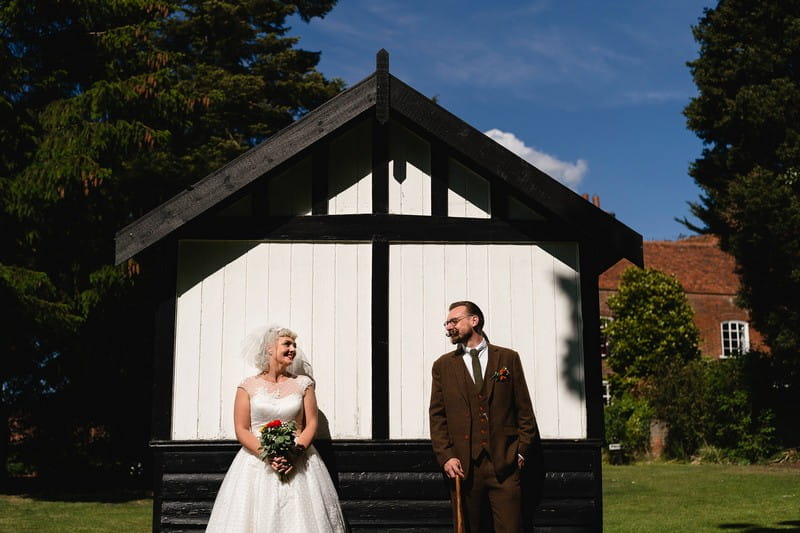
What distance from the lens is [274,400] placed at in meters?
6.13

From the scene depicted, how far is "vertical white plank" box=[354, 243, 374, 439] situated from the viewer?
6516 millimetres

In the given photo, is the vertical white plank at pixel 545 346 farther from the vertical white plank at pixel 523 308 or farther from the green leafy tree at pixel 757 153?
the green leafy tree at pixel 757 153

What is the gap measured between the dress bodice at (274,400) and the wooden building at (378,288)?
1.04 feet

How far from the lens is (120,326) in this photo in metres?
15.4

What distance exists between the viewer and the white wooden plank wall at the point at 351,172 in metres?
6.77

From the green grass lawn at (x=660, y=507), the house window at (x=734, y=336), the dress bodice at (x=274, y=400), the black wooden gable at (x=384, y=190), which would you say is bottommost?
the green grass lawn at (x=660, y=507)

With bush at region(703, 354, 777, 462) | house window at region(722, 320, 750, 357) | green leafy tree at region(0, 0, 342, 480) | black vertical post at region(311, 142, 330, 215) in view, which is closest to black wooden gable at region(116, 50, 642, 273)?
black vertical post at region(311, 142, 330, 215)

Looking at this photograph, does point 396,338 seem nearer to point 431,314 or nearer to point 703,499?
point 431,314

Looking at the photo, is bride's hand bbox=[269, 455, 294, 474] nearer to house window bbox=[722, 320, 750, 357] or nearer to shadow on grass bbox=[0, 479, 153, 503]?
shadow on grass bbox=[0, 479, 153, 503]

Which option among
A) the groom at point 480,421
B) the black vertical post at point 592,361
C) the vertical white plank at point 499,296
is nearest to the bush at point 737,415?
the black vertical post at point 592,361

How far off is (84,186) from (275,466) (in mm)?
8903

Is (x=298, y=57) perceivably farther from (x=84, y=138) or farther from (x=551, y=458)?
(x=551, y=458)

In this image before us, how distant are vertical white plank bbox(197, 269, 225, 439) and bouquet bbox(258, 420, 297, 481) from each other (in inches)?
24.9

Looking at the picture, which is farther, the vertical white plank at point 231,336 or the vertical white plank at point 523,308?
the vertical white plank at point 523,308
